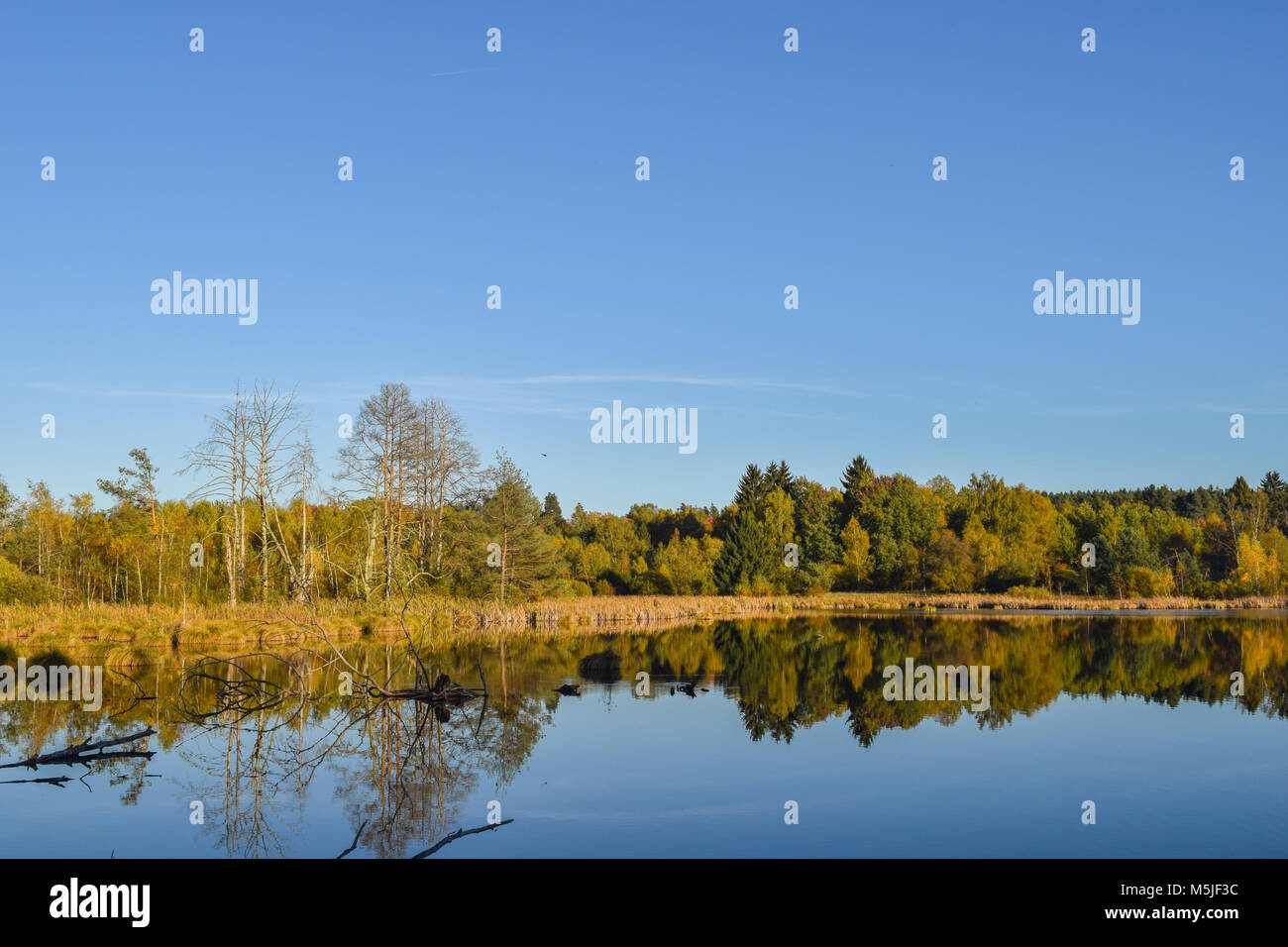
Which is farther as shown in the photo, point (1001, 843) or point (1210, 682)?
point (1210, 682)

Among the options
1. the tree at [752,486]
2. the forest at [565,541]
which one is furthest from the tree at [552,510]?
the tree at [752,486]

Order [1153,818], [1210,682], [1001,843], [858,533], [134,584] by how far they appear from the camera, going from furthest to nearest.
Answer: [858,533] < [134,584] < [1210,682] < [1153,818] < [1001,843]

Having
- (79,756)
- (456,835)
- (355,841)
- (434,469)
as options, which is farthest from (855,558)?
(456,835)

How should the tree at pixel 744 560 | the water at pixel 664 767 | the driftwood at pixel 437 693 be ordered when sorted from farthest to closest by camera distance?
the tree at pixel 744 560 → the driftwood at pixel 437 693 → the water at pixel 664 767

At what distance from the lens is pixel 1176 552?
3223 inches

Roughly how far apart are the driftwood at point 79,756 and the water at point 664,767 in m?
0.19

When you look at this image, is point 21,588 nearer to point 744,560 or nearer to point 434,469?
point 434,469

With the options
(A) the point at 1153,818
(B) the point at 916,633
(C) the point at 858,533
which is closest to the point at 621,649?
(B) the point at 916,633

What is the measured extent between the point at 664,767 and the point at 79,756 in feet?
26.5

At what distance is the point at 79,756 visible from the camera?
1364 cm

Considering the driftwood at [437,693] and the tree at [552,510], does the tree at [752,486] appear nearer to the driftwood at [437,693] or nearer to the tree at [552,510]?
the tree at [552,510]

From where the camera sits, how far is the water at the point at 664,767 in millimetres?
10695
